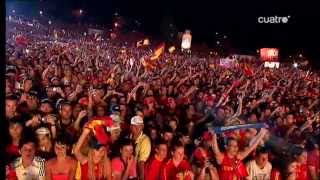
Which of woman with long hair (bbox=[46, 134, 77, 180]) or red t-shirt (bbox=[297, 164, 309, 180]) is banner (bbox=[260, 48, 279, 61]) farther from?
woman with long hair (bbox=[46, 134, 77, 180])

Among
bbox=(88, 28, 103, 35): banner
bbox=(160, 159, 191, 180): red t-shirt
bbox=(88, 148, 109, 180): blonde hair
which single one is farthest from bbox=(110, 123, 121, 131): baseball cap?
bbox=(88, 28, 103, 35): banner

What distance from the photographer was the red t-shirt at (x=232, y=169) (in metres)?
4.49

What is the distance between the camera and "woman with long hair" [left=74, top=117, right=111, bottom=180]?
13.1 ft

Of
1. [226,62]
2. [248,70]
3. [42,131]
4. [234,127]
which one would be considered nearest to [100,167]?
[42,131]

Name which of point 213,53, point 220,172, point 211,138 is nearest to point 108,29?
point 213,53

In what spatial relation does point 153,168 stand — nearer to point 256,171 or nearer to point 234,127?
point 234,127

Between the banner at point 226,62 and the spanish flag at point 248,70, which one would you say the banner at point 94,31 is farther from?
the spanish flag at point 248,70

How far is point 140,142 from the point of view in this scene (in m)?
4.35

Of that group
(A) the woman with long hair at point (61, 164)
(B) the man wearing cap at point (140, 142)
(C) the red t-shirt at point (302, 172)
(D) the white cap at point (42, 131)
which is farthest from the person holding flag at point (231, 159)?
(D) the white cap at point (42, 131)

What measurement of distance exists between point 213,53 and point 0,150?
254 centimetres

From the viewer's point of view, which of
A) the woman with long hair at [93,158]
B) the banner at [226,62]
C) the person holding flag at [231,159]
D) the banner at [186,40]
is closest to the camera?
the woman with long hair at [93,158]

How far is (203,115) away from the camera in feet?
15.3

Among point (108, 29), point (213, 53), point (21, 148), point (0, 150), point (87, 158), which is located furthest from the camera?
point (213, 53)

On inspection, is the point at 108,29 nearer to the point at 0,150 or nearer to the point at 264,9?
the point at 264,9
